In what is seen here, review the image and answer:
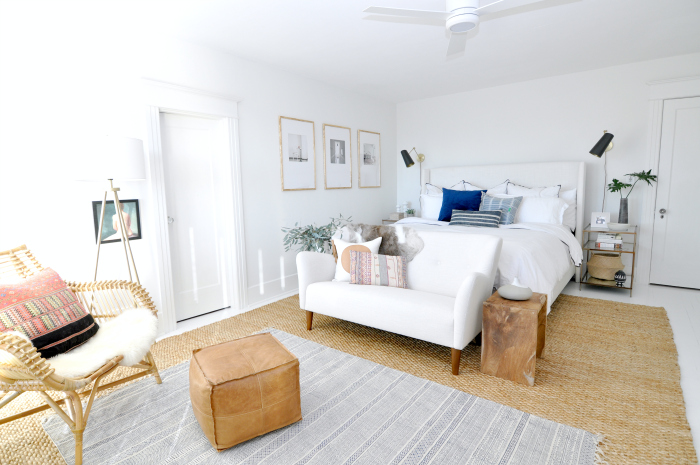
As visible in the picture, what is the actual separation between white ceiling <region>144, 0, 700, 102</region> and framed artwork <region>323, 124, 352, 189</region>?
2.05 feet

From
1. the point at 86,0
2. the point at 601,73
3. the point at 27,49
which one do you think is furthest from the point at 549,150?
the point at 27,49

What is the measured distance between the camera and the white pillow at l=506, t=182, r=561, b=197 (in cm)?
430

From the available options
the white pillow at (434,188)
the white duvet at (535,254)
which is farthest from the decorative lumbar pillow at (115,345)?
the white pillow at (434,188)

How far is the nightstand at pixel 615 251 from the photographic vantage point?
3893mm

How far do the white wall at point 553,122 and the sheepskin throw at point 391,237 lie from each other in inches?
106

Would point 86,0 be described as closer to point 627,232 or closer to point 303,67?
point 303,67

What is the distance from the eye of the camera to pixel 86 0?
2.51 meters

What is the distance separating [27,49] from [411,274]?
3015 millimetres

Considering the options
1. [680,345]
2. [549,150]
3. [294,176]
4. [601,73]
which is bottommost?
[680,345]

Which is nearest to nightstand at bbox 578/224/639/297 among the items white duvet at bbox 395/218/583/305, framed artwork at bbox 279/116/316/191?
white duvet at bbox 395/218/583/305

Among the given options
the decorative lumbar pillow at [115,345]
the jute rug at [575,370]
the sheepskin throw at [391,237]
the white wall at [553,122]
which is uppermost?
the white wall at [553,122]

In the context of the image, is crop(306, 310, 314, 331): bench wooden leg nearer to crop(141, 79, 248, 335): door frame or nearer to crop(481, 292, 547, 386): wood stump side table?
crop(141, 79, 248, 335): door frame

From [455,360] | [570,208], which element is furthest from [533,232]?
[455,360]

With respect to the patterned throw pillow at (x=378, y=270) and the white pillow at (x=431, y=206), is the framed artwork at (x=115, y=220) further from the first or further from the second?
the white pillow at (x=431, y=206)
